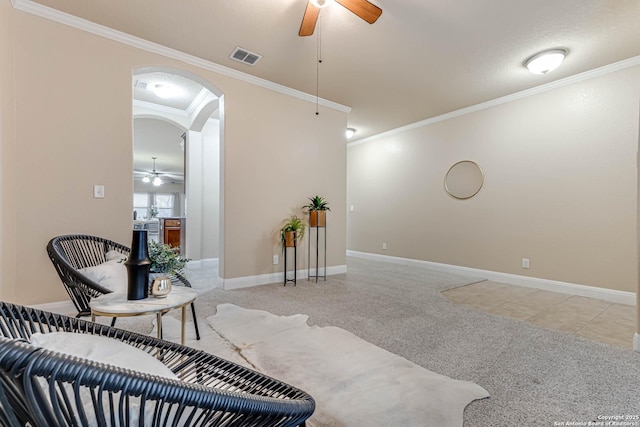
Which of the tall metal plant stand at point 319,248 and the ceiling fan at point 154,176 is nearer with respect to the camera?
the tall metal plant stand at point 319,248

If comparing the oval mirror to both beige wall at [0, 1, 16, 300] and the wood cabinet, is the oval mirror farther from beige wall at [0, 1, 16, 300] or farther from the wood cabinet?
beige wall at [0, 1, 16, 300]

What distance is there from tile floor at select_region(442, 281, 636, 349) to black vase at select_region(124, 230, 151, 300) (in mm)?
3128

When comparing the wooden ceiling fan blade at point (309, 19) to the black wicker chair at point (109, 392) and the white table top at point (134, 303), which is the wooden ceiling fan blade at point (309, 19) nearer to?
the white table top at point (134, 303)

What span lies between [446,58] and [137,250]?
3.70m

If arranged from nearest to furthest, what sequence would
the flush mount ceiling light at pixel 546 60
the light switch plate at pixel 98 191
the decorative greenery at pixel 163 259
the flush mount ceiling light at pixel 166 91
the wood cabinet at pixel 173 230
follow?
the decorative greenery at pixel 163 259 < the light switch plate at pixel 98 191 < the flush mount ceiling light at pixel 546 60 < the flush mount ceiling light at pixel 166 91 < the wood cabinet at pixel 173 230

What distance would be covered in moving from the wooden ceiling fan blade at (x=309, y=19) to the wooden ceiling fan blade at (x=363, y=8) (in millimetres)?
227

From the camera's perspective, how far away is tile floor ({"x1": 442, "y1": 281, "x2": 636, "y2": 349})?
249cm

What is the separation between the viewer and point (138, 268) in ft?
4.95

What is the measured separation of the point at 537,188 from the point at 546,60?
172cm


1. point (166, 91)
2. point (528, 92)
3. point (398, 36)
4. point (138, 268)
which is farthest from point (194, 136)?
point (528, 92)

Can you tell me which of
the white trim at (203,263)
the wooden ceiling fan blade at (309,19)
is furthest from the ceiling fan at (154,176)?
the wooden ceiling fan blade at (309,19)

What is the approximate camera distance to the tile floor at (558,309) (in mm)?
2492

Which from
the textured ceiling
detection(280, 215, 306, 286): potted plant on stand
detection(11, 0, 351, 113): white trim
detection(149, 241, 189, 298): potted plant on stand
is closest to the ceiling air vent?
the textured ceiling

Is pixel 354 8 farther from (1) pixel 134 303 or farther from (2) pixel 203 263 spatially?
(2) pixel 203 263
